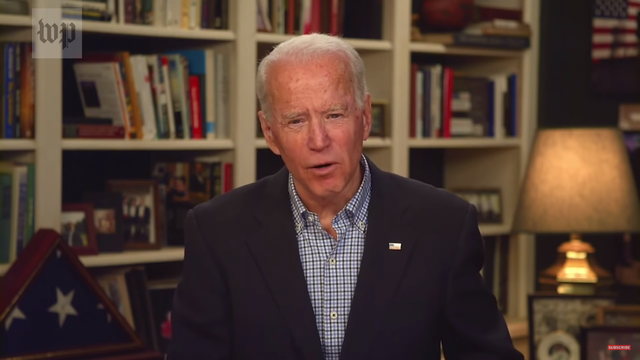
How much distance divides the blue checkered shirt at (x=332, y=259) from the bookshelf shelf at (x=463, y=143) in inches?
69.5

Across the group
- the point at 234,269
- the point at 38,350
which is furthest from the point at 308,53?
the point at 38,350

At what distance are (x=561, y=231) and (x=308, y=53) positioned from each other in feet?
5.97

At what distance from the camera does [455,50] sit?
11.6 feet

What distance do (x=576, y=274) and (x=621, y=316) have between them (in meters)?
0.26

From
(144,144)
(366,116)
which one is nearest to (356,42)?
(144,144)

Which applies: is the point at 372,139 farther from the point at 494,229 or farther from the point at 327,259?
the point at 327,259

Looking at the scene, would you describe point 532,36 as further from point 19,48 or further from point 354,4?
point 19,48

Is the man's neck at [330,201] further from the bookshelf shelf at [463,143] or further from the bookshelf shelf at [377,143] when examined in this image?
the bookshelf shelf at [463,143]

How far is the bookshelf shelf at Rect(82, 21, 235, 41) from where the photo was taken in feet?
9.01

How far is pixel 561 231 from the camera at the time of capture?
10.3 feet

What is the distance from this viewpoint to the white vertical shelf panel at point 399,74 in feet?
11.0

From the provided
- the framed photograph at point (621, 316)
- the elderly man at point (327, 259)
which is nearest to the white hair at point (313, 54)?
the elderly man at point (327, 259)

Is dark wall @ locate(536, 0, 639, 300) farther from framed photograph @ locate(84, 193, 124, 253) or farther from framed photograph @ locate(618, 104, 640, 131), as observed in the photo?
framed photograph @ locate(84, 193, 124, 253)

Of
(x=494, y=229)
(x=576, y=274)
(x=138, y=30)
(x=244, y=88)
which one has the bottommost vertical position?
(x=576, y=274)
